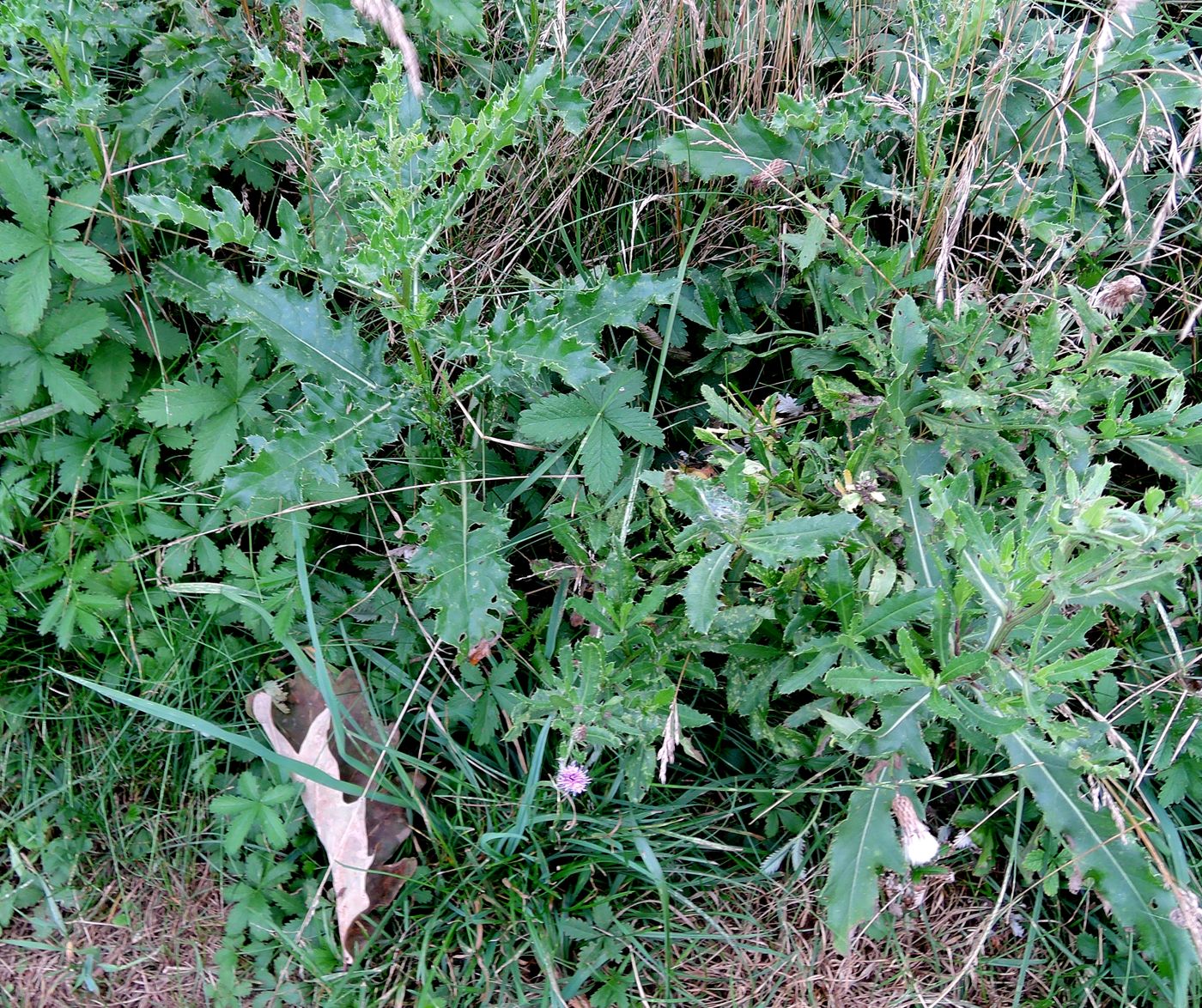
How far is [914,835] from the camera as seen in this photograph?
5.82 feet

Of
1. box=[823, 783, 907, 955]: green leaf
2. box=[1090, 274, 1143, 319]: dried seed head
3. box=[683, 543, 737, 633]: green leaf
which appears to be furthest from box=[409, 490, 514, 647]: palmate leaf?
box=[1090, 274, 1143, 319]: dried seed head

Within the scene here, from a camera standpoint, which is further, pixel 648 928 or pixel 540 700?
pixel 648 928

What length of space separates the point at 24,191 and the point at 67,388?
45 cm

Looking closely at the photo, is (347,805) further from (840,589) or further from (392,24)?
(392,24)

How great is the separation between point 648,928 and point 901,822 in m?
0.66

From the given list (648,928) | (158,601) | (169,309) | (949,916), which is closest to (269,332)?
(169,309)

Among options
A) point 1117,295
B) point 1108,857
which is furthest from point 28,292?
point 1108,857

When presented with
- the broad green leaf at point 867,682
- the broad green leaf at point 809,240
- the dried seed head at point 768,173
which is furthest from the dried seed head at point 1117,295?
the broad green leaf at point 867,682

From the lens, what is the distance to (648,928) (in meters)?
2.16

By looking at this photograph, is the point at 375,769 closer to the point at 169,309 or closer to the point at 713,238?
the point at 169,309

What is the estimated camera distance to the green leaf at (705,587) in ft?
5.97

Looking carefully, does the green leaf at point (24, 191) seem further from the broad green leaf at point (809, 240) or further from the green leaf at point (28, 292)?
the broad green leaf at point (809, 240)

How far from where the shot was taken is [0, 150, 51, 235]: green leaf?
2.14m

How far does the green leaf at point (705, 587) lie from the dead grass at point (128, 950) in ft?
4.46
